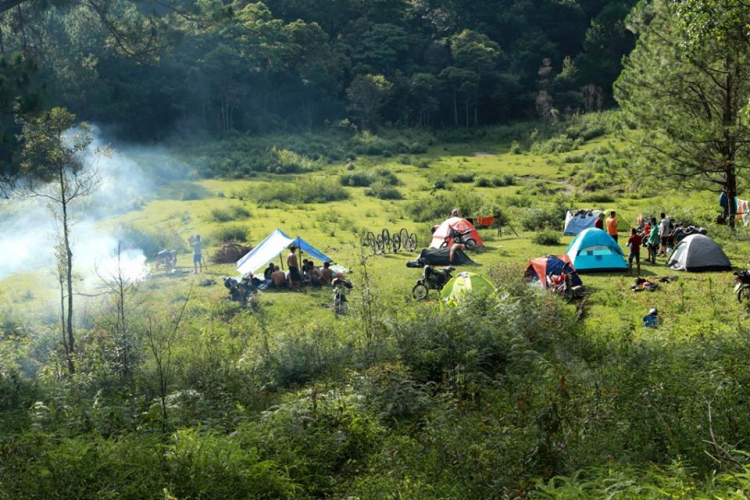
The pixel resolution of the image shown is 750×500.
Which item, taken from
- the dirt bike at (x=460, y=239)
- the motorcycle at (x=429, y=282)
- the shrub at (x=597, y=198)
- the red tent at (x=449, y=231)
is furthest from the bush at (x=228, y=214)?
the shrub at (x=597, y=198)

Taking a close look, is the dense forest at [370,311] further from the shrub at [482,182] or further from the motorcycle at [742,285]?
the shrub at [482,182]

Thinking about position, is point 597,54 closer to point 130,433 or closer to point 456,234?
point 456,234

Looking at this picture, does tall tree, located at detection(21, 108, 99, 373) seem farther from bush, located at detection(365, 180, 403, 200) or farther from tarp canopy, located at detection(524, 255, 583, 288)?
bush, located at detection(365, 180, 403, 200)

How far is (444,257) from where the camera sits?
67.7 feet

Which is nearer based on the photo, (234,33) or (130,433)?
(130,433)

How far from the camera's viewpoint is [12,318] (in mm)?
16406

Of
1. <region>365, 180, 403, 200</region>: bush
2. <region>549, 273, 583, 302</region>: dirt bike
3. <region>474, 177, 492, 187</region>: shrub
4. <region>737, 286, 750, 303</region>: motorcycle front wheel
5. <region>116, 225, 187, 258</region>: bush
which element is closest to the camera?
<region>737, 286, 750, 303</region>: motorcycle front wheel

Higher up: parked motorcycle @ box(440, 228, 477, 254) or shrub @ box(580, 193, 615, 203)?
shrub @ box(580, 193, 615, 203)

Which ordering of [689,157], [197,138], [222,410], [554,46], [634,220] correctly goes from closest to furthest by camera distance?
[222,410], [689,157], [634,220], [197,138], [554,46]

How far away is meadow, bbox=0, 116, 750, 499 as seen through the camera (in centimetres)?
668

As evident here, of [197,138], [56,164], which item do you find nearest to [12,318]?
[56,164]

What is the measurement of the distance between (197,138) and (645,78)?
41.8 m

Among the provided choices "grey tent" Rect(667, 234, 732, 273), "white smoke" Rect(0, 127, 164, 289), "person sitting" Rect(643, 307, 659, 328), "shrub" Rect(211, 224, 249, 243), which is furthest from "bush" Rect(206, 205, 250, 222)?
"person sitting" Rect(643, 307, 659, 328)

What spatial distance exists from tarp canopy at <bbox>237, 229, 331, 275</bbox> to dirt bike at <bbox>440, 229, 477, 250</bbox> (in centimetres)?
406
